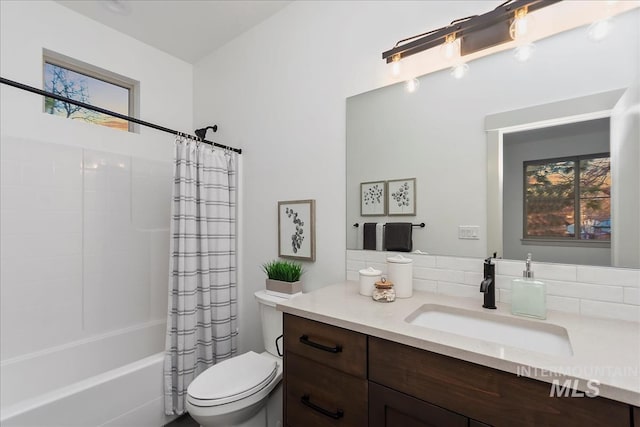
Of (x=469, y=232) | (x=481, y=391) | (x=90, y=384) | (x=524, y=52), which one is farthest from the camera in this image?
(x=90, y=384)

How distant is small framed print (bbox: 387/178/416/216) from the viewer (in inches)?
60.2

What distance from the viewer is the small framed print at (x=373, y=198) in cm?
162

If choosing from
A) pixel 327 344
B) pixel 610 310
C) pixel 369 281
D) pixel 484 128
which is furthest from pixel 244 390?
pixel 484 128

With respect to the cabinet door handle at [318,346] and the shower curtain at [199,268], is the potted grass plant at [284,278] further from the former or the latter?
the cabinet door handle at [318,346]

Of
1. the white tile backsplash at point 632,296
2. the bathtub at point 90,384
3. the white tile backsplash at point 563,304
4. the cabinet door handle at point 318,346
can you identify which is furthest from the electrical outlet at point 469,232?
the bathtub at point 90,384

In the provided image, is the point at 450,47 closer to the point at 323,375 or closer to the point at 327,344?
the point at 327,344

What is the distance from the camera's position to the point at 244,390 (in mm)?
1367

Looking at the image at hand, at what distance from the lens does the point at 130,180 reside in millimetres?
2359

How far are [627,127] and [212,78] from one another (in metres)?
2.71

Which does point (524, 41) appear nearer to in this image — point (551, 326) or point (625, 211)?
point (625, 211)

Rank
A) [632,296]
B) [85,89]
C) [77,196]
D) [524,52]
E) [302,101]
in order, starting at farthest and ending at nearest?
[85,89] < [77,196] < [302,101] < [524,52] < [632,296]

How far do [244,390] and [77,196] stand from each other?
180 cm

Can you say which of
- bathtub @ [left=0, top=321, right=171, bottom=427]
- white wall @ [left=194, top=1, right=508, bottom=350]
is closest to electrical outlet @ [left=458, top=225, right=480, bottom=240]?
white wall @ [left=194, top=1, right=508, bottom=350]

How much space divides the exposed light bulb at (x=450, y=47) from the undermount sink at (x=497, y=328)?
1.15m
